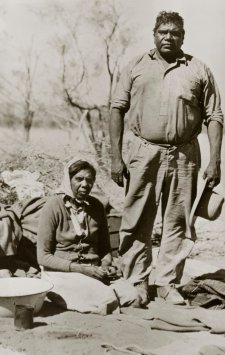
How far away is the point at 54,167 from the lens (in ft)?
17.5

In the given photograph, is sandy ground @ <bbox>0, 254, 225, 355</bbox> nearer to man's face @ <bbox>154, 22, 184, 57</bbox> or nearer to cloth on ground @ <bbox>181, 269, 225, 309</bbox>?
cloth on ground @ <bbox>181, 269, 225, 309</bbox>

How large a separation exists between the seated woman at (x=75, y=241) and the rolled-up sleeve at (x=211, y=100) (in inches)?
29.6

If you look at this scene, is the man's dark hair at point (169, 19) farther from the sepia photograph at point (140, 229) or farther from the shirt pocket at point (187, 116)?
the shirt pocket at point (187, 116)

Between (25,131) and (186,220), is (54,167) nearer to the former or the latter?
(25,131)

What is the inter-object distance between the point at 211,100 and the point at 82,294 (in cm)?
131

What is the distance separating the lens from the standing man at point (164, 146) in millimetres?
3148

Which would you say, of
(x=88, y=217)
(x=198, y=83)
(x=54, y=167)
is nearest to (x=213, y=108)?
(x=198, y=83)

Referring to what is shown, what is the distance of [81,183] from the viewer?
3.10m

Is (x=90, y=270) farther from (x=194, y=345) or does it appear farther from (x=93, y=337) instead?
(x=194, y=345)

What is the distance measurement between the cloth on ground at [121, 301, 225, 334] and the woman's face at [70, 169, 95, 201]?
2.18 ft

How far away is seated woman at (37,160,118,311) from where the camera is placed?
9.66 ft

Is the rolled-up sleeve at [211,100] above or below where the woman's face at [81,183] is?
above

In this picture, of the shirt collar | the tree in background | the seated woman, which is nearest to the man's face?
the seated woman

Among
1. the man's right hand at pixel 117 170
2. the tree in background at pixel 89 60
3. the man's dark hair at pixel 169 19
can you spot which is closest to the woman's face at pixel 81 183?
the man's right hand at pixel 117 170
